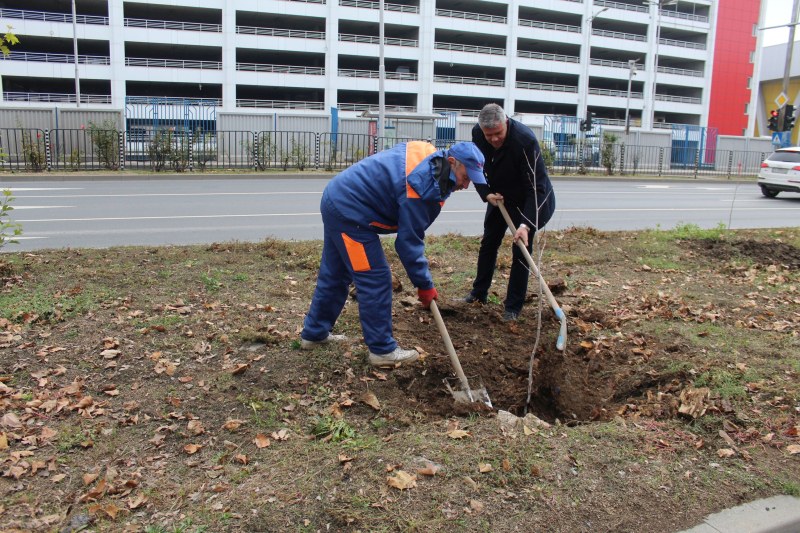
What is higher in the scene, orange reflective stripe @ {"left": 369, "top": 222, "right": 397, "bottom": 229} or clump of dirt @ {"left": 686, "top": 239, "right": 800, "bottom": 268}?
orange reflective stripe @ {"left": 369, "top": 222, "right": 397, "bottom": 229}

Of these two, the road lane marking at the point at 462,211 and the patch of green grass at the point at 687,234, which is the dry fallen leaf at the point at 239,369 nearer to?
the patch of green grass at the point at 687,234

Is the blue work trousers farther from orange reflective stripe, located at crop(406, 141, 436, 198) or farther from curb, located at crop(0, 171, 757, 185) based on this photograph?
curb, located at crop(0, 171, 757, 185)

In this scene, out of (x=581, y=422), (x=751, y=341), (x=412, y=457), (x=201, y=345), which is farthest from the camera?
(x=751, y=341)

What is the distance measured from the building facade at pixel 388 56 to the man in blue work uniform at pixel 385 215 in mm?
36214

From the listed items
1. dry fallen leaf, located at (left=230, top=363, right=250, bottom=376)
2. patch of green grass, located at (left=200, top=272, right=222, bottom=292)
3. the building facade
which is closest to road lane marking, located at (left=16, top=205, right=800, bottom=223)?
patch of green grass, located at (left=200, top=272, right=222, bottom=292)

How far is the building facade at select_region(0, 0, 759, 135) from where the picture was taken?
44625 mm

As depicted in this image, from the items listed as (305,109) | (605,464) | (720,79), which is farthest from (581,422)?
(720,79)

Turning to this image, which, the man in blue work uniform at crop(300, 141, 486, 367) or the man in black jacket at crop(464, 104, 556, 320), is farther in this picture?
the man in black jacket at crop(464, 104, 556, 320)

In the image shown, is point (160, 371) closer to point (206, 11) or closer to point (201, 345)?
point (201, 345)

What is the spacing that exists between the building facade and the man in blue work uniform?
119ft

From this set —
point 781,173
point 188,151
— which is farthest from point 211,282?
point 781,173

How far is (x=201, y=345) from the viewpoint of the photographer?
15.5 ft

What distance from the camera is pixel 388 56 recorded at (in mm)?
51500

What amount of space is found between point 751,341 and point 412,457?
3.36 meters
